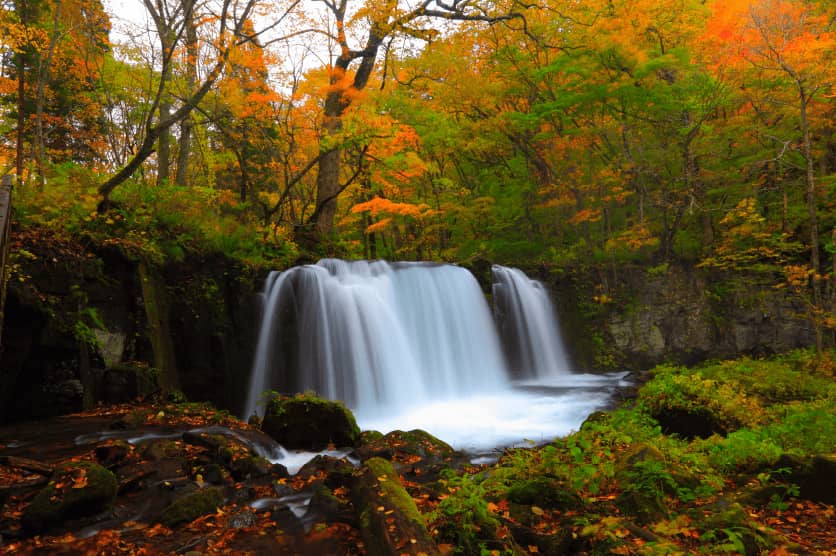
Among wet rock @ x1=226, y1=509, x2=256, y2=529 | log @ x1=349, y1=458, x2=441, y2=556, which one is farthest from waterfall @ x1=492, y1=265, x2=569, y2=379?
wet rock @ x1=226, y1=509, x2=256, y2=529

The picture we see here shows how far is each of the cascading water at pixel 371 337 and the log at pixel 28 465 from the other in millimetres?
5772

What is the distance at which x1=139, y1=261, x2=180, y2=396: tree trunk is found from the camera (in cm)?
902

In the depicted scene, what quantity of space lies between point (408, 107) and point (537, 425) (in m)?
13.6

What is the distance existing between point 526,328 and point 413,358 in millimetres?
5483

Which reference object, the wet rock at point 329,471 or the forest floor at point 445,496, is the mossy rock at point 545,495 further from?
the wet rock at point 329,471

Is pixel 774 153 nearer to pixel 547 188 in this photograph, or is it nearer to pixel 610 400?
pixel 547 188

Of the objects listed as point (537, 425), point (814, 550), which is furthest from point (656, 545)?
point (537, 425)

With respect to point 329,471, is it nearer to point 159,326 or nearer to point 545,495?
point 545,495

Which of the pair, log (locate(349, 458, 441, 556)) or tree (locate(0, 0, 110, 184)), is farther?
tree (locate(0, 0, 110, 184))

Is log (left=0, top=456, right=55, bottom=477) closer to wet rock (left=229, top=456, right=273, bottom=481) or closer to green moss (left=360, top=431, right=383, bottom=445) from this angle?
wet rock (left=229, top=456, right=273, bottom=481)

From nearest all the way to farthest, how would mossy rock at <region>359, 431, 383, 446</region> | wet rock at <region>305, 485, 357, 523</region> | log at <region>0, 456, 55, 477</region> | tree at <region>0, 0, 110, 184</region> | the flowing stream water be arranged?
wet rock at <region>305, 485, 357, 523</region> < log at <region>0, 456, 55, 477</region> < mossy rock at <region>359, 431, 383, 446</region> < the flowing stream water < tree at <region>0, 0, 110, 184</region>

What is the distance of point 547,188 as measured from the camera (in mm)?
17734

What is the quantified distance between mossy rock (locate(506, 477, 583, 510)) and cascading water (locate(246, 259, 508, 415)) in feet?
22.6

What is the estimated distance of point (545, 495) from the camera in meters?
4.22
